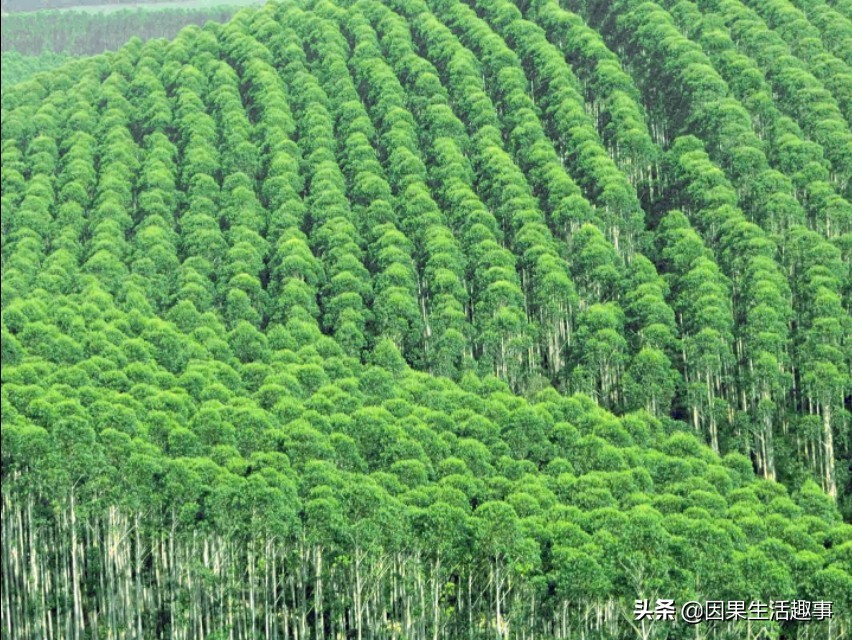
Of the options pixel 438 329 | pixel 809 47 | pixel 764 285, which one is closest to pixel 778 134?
pixel 809 47

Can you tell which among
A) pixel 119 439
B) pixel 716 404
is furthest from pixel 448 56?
pixel 119 439

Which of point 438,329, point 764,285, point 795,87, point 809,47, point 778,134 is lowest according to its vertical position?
point 438,329

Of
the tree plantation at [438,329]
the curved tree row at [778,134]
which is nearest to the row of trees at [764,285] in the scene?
the tree plantation at [438,329]

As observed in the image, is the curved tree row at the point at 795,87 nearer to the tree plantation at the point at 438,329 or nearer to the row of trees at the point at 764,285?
the tree plantation at the point at 438,329

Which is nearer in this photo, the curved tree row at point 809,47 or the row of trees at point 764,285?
the row of trees at point 764,285

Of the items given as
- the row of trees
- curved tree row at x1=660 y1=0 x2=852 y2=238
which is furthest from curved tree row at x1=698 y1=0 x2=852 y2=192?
the row of trees

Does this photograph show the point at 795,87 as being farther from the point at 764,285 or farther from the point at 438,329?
the point at 438,329

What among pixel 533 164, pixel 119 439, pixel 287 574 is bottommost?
pixel 287 574

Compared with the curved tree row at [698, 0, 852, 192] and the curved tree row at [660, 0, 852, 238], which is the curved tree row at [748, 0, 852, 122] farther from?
the curved tree row at [660, 0, 852, 238]

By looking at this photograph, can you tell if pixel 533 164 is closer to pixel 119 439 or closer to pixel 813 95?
pixel 813 95
